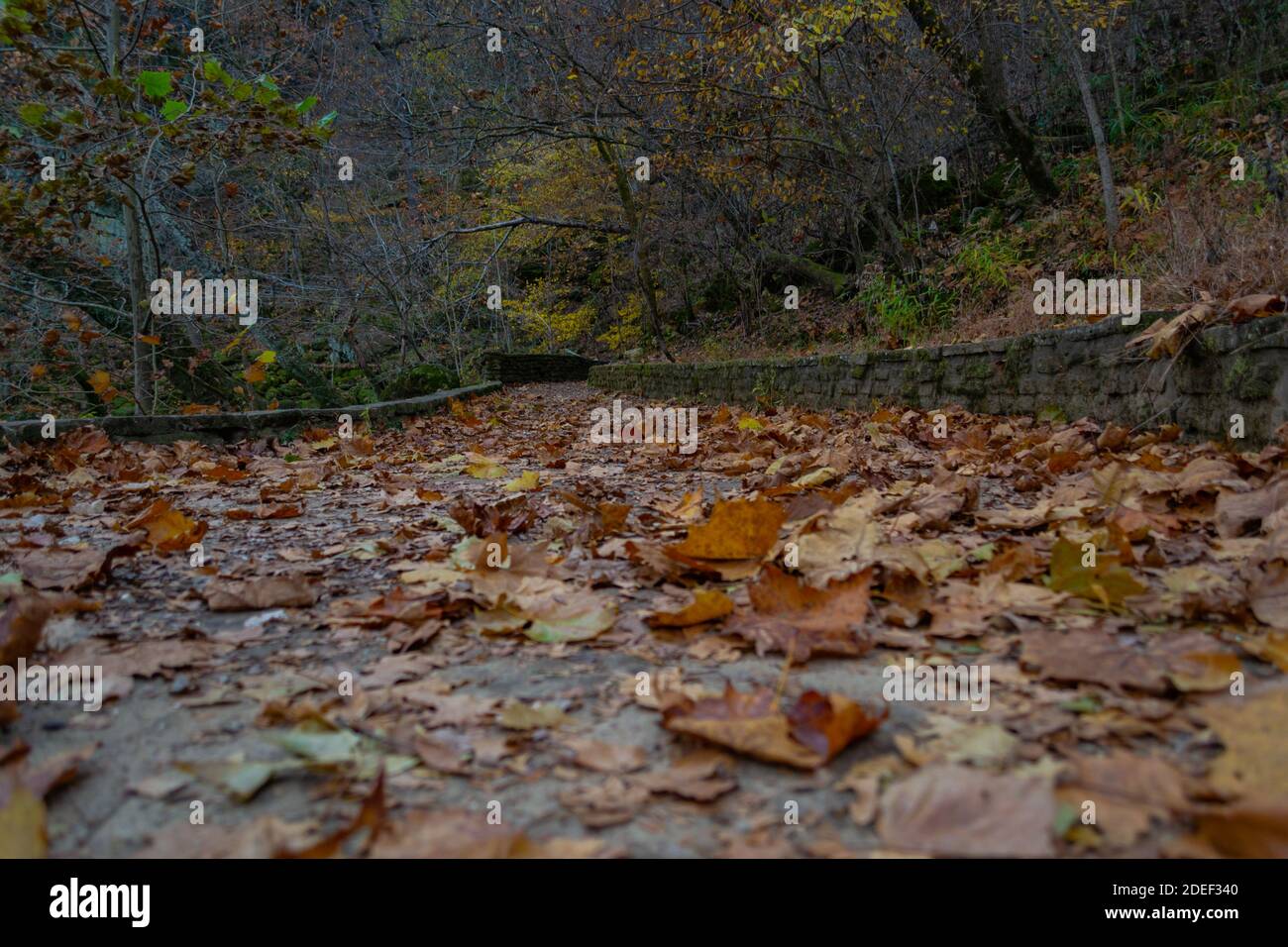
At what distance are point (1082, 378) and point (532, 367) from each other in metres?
18.8

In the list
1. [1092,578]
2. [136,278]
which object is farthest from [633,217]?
[1092,578]

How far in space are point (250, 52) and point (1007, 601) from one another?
14.0 m

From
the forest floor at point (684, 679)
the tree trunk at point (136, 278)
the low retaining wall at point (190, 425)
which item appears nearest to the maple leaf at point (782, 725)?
the forest floor at point (684, 679)

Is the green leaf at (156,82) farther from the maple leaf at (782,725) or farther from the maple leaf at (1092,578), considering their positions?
the maple leaf at (1092,578)

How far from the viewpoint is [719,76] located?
10.4 m

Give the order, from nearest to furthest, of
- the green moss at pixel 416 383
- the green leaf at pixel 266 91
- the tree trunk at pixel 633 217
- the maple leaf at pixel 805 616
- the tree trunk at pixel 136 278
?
the maple leaf at pixel 805 616 → the green leaf at pixel 266 91 → the tree trunk at pixel 136 278 → the green moss at pixel 416 383 → the tree trunk at pixel 633 217

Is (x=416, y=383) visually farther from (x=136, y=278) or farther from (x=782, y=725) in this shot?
(x=782, y=725)

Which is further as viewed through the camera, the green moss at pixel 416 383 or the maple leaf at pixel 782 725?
the green moss at pixel 416 383

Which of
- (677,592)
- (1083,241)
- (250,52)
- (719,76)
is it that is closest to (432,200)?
(250,52)

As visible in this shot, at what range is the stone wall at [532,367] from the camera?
2152 cm

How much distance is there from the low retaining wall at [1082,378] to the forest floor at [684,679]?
781 mm
